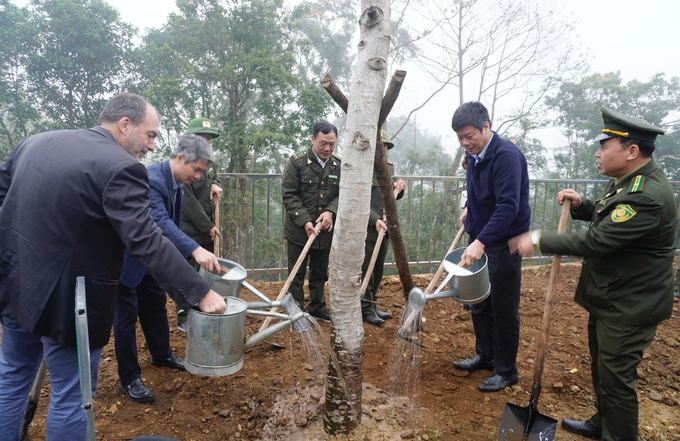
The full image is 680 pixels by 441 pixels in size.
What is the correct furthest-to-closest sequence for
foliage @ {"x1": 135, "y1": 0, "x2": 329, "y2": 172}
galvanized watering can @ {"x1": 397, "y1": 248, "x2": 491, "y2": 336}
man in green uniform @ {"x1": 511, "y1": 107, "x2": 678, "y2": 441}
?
foliage @ {"x1": 135, "y1": 0, "x2": 329, "y2": 172} < galvanized watering can @ {"x1": 397, "y1": 248, "x2": 491, "y2": 336} < man in green uniform @ {"x1": 511, "y1": 107, "x2": 678, "y2": 441}

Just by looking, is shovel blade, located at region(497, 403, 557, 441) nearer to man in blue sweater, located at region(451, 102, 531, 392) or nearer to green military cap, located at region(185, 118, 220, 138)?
man in blue sweater, located at region(451, 102, 531, 392)

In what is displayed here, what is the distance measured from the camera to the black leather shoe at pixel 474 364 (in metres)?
3.30

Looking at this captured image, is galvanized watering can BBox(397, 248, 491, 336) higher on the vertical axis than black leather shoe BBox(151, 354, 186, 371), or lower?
higher

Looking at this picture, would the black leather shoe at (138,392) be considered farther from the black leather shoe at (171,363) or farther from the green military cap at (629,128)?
the green military cap at (629,128)

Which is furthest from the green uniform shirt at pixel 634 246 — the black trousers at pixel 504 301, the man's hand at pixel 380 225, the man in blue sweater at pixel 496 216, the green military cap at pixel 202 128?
the green military cap at pixel 202 128

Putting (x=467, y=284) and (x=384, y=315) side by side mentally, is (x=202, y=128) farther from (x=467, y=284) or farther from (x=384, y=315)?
(x=467, y=284)

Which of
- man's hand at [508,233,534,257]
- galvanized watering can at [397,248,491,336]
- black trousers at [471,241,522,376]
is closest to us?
man's hand at [508,233,534,257]

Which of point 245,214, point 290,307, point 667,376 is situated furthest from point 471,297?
point 245,214

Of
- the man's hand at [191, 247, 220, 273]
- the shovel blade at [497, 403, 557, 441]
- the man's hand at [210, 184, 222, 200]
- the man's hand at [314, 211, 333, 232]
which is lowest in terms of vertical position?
the shovel blade at [497, 403, 557, 441]

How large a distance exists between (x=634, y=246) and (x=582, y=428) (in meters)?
1.28

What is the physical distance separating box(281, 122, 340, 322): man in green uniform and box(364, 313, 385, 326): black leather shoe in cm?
68

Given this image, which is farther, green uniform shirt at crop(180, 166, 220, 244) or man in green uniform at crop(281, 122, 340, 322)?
man in green uniform at crop(281, 122, 340, 322)

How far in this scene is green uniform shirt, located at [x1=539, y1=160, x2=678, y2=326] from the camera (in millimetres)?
2158

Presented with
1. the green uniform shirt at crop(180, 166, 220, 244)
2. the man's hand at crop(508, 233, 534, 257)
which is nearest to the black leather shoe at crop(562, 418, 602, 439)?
the man's hand at crop(508, 233, 534, 257)
